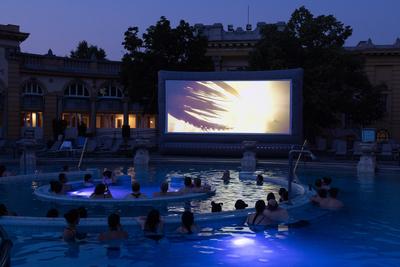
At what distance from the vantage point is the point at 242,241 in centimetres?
1148

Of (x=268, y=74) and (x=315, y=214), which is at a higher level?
(x=268, y=74)

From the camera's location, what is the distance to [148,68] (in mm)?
44438

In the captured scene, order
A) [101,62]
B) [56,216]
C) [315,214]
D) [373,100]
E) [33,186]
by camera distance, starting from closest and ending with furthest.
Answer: [56,216], [315,214], [33,186], [373,100], [101,62]

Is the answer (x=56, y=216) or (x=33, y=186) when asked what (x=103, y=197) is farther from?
(x=33, y=186)

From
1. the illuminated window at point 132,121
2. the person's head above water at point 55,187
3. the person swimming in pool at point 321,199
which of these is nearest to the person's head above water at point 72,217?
the person's head above water at point 55,187

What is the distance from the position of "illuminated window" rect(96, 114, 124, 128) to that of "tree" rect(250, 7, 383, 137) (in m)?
16.9

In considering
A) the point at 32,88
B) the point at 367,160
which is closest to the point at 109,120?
the point at 32,88

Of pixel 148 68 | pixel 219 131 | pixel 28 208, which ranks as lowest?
pixel 28 208

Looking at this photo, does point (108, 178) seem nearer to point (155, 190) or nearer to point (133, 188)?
point (155, 190)

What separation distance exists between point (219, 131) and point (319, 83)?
8.63 metres

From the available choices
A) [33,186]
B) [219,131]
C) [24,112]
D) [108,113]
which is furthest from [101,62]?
[33,186]

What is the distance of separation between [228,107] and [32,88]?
1898cm

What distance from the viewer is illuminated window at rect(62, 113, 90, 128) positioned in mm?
47906

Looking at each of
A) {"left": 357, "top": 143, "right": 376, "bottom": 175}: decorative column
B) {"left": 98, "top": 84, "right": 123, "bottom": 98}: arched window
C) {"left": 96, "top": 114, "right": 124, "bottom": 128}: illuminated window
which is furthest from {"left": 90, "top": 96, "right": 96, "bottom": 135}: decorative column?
{"left": 357, "top": 143, "right": 376, "bottom": 175}: decorative column
